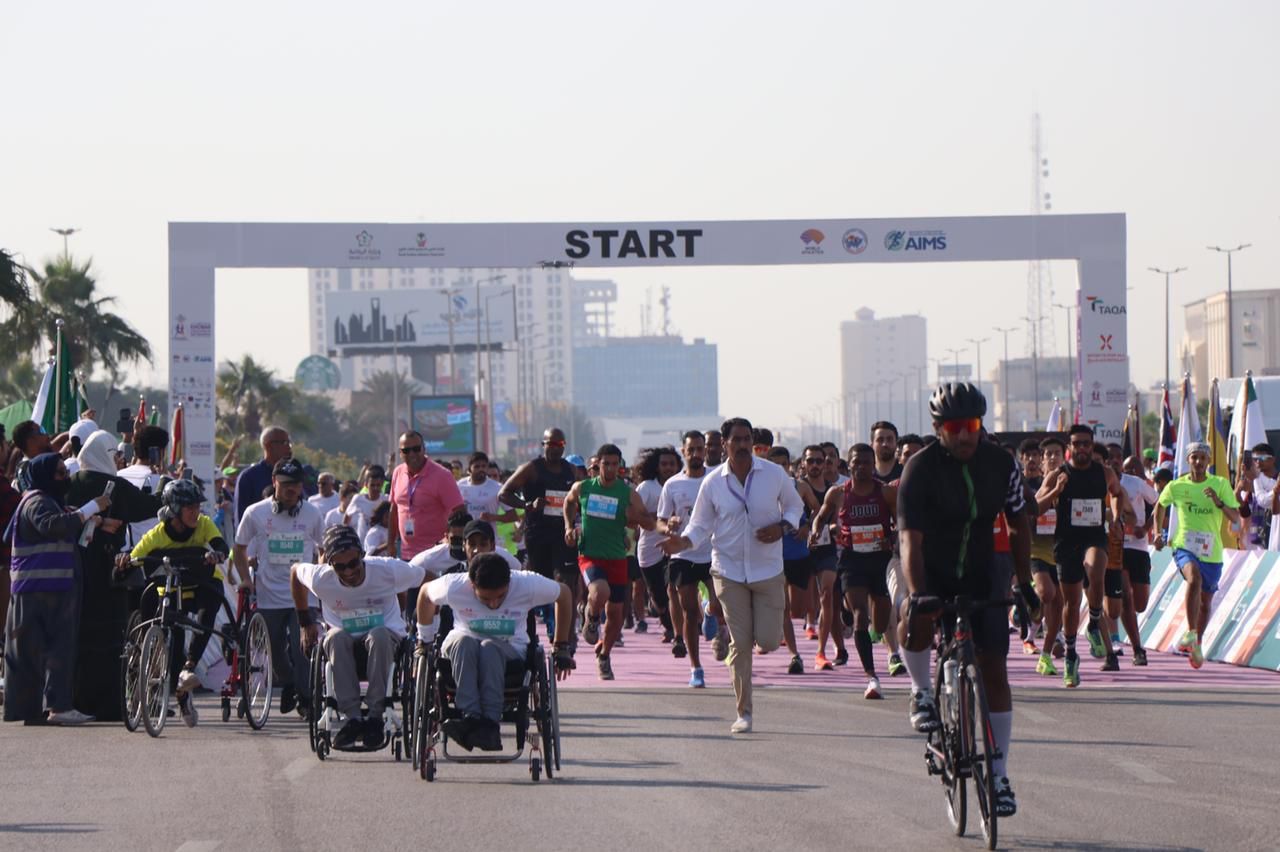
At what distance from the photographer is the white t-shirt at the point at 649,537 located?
61.6 feet

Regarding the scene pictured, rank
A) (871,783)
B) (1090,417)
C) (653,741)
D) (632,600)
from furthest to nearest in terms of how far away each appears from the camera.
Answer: (1090,417)
(632,600)
(653,741)
(871,783)

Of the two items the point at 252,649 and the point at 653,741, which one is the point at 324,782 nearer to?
the point at 653,741

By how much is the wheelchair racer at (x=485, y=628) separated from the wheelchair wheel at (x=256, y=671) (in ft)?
9.93

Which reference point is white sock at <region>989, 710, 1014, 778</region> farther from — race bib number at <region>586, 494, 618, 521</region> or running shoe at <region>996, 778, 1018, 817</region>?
race bib number at <region>586, 494, 618, 521</region>

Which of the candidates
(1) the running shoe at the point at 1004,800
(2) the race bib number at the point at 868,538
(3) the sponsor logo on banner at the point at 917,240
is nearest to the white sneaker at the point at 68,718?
(2) the race bib number at the point at 868,538

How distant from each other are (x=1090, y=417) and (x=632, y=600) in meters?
7.67

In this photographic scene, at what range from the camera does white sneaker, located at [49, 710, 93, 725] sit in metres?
14.2

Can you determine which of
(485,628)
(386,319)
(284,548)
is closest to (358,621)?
(485,628)

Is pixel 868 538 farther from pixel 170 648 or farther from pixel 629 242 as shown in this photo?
pixel 629 242

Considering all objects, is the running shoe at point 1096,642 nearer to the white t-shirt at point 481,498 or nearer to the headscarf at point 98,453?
the white t-shirt at point 481,498

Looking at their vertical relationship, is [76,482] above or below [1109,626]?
above

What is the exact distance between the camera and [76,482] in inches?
561

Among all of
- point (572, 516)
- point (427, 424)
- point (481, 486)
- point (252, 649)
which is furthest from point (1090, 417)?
point (427, 424)

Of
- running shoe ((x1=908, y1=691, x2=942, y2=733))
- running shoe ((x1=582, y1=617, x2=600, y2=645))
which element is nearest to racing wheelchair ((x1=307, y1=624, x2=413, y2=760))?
running shoe ((x1=908, y1=691, x2=942, y2=733))
